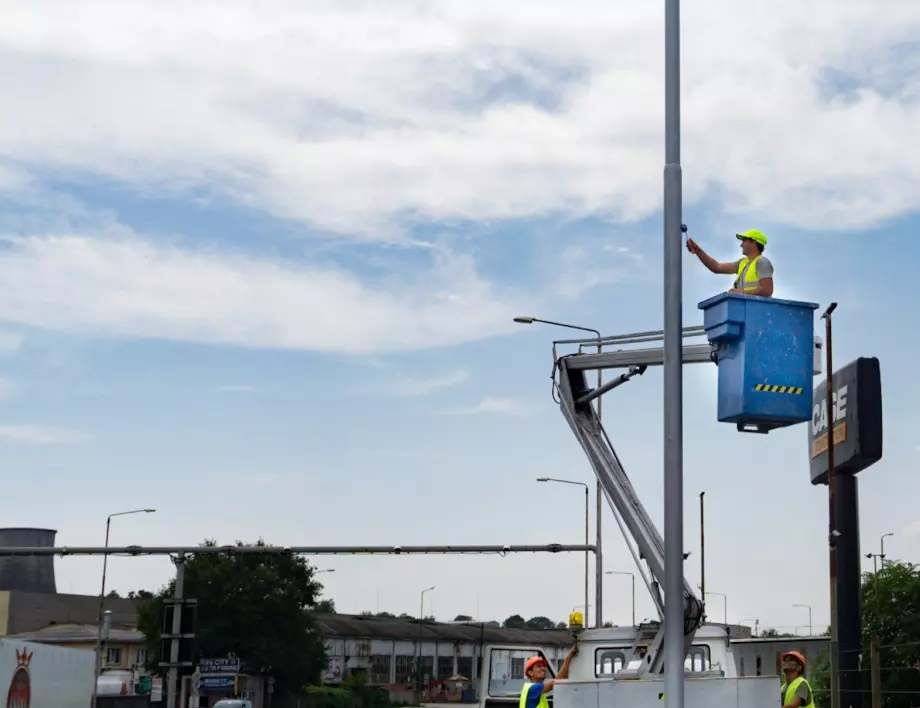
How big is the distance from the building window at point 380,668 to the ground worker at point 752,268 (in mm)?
111345

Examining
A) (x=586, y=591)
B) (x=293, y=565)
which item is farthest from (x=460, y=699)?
(x=586, y=591)

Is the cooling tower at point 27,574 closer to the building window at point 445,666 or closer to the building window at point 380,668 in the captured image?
the building window at point 380,668

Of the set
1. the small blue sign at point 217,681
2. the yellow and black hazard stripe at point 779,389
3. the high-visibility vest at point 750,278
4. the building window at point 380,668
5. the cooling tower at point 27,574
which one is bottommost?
the building window at point 380,668

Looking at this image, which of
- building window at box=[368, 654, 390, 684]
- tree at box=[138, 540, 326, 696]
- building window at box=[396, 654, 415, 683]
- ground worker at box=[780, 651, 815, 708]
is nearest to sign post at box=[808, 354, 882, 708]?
ground worker at box=[780, 651, 815, 708]

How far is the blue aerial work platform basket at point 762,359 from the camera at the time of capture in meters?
11.7

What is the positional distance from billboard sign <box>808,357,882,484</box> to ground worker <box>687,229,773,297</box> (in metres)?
17.3

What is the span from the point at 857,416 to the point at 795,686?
17408 millimetres

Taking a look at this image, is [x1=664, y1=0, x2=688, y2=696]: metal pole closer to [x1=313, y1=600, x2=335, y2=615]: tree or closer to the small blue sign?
the small blue sign

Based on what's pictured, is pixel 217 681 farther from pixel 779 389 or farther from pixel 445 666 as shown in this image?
pixel 445 666

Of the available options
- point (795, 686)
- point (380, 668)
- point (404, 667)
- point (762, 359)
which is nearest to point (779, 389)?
point (762, 359)

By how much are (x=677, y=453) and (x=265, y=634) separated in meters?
76.5

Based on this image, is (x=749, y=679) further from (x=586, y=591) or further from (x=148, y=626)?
(x=148, y=626)

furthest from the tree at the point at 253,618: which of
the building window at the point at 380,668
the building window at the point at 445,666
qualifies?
the building window at the point at 445,666

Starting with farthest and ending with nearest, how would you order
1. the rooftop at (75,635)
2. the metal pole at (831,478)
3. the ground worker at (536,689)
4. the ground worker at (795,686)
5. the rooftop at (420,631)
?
the rooftop at (420,631)
the rooftop at (75,635)
the metal pole at (831,478)
the ground worker at (795,686)
the ground worker at (536,689)
